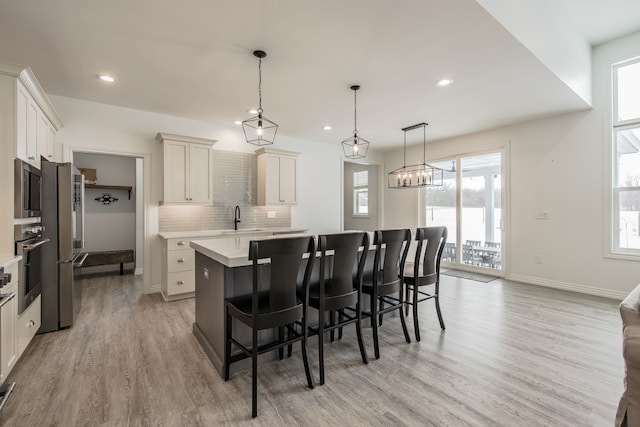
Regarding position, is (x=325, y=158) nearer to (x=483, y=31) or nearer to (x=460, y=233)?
(x=460, y=233)

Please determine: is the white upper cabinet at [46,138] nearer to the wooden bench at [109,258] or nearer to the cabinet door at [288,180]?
the wooden bench at [109,258]

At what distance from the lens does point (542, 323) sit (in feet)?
10.6

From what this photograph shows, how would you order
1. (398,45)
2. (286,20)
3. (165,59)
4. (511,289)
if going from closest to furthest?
1. (286,20)
2. (398,45)
3. (165,59)
4. (511,289)

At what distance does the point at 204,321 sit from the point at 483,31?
11.3 feet

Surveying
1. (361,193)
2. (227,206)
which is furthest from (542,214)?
(227,206)

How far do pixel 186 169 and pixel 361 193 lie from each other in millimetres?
4899

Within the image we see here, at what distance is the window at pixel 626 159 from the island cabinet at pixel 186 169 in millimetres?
5821

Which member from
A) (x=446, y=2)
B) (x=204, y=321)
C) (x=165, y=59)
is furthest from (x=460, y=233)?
(x=165, y=59)

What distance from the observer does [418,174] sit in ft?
19.0

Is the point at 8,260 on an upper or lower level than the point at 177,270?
upper

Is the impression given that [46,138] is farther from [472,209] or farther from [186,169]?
[472,209]

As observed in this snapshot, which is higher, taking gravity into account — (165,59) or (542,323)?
(165,59)

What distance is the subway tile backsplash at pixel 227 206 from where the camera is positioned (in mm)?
4719

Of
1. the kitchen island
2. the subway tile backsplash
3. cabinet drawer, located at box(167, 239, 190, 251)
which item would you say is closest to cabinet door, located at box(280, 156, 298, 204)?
the subway tile backsplash
